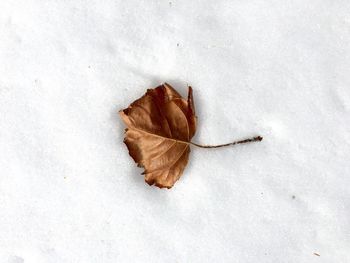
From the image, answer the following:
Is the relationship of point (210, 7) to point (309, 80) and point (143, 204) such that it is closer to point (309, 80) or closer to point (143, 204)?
point (309, 80)

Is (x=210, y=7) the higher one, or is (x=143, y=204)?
(x=210, y=7)

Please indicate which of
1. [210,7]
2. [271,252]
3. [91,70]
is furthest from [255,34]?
[271,252]
